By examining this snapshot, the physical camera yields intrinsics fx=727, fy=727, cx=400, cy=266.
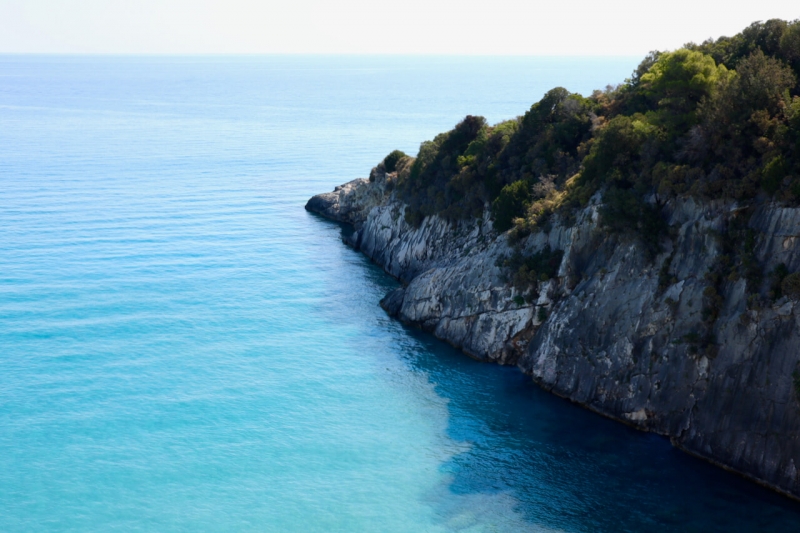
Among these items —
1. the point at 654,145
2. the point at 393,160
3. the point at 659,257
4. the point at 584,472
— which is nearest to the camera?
the point at 584,472

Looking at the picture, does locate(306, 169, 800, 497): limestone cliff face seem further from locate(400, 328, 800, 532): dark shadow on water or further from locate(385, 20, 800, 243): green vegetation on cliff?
locate(385, 20, 800, 243): green vegetation on cliff

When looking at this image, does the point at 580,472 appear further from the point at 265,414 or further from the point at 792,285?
the point at 265,414

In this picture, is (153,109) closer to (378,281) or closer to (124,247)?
(124,247)

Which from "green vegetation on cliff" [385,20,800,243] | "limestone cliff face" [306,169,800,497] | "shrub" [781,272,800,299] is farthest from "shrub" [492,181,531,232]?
"shrub" [781,272,800,299]

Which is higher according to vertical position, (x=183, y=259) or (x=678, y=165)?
(x=678, y=165)

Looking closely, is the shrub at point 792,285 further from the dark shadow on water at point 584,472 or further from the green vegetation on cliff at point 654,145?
the dark shadow on water at point 584,472

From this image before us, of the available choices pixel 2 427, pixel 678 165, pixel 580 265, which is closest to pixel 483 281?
pixel 580 265

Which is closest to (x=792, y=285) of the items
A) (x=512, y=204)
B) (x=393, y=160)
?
(x=512, y=204)
